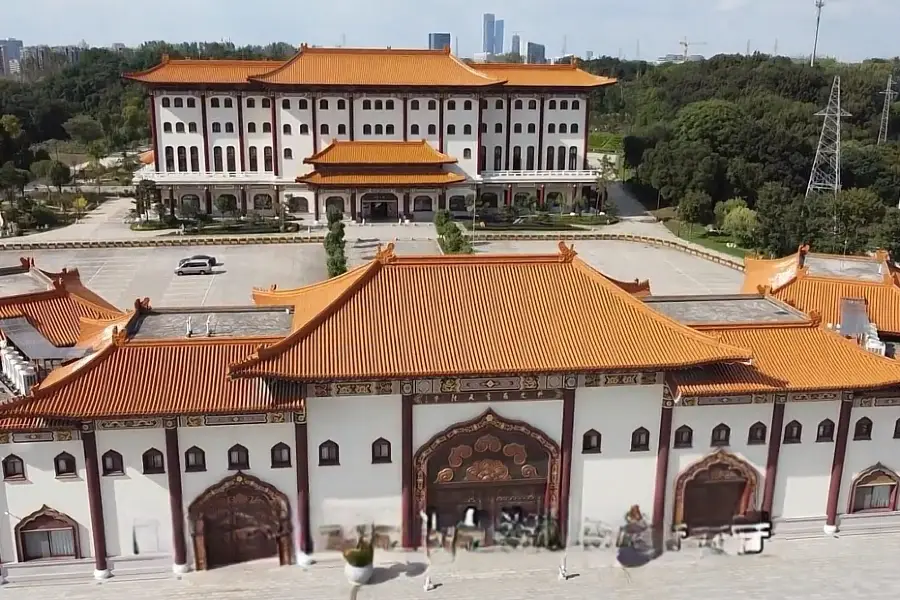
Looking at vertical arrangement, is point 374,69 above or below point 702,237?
above

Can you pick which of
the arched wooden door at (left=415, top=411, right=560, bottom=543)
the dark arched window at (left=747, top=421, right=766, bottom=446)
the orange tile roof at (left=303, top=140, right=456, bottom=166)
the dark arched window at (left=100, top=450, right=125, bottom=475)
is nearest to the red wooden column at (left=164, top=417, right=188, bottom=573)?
the dark arched window at (left=100, top=450, right=125, bottom=475)

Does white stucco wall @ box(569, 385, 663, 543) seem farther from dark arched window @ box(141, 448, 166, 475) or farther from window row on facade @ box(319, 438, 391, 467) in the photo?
dark arched window @ box(141, 448, 166, 475)

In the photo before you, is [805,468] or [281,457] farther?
[805,468]

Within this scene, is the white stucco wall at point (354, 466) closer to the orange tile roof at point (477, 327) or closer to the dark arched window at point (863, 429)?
the orange tile roof at point (477, 327)

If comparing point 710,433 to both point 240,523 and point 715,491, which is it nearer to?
point 715,491

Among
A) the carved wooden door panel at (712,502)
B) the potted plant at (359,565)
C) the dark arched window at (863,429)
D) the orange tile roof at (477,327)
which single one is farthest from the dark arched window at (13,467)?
the dark arched window at (863,429)

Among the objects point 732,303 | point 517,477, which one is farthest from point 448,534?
point 732,303

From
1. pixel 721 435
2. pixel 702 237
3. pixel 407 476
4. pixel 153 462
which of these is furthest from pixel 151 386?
pixel 702 237
